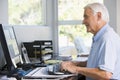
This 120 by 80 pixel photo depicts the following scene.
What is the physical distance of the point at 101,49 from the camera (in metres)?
1.96

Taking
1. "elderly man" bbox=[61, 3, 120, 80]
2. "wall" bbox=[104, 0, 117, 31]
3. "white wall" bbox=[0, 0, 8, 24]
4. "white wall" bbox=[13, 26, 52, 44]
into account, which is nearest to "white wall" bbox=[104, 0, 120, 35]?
"wall" bbox=[104, 0, 117, 31]

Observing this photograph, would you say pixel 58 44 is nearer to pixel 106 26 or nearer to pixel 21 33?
pixel 21 33

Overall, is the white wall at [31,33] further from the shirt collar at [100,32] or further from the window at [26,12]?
the shirt collar at [100,32]

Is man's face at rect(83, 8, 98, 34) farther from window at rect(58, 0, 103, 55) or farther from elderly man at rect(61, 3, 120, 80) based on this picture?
window at rect(58, 0, 103, 55)

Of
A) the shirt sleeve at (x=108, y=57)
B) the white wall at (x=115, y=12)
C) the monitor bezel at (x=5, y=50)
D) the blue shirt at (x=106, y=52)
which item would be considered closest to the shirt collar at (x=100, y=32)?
the blue shirt at (x=106, y=52)

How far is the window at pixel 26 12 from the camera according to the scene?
4.04 m

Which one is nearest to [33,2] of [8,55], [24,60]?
[24,60]

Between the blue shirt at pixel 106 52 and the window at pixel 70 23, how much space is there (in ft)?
7.38

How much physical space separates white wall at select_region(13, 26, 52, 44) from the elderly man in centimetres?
156

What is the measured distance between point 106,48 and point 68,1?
2571 mm

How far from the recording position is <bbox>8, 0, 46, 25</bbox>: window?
404 cm

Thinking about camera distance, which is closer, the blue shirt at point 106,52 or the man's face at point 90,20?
the blue shirt at point 106,52

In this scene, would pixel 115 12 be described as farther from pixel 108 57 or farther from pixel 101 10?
pixel 108 57

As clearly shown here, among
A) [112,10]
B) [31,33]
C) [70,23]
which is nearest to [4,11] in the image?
[31,33]
